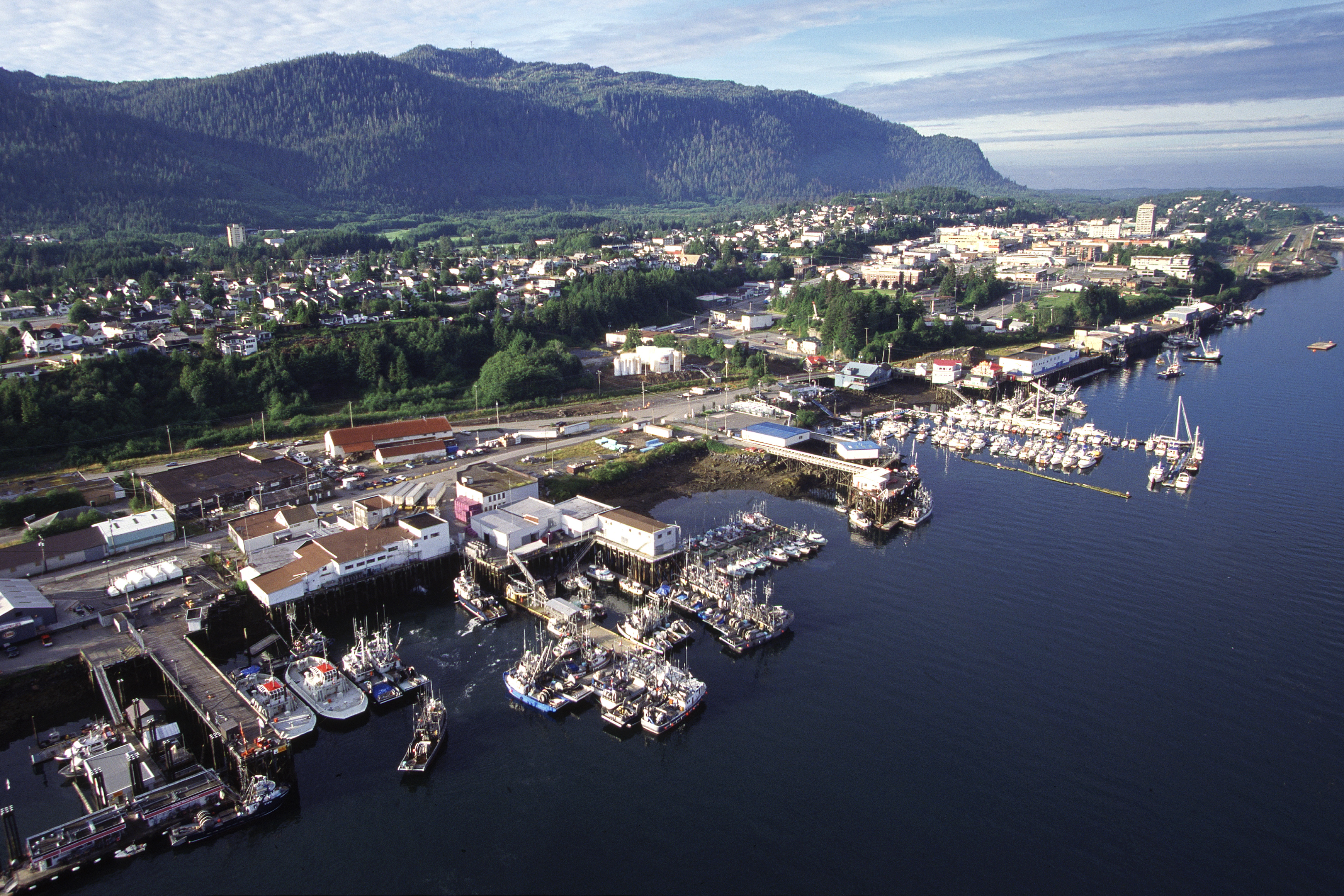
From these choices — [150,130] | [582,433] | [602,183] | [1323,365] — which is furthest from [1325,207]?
[150,130]

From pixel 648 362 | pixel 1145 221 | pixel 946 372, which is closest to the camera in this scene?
pixel 946 372

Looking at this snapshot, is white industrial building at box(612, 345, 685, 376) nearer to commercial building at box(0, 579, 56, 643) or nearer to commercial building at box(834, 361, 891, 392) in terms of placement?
commercial building at box(834, 361, 891, 392)

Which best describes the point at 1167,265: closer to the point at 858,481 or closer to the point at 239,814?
the point at 858,481

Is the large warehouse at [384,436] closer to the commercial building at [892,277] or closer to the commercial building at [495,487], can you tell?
the commercial building at [495,487]

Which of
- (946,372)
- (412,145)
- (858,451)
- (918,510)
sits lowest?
(918,510)

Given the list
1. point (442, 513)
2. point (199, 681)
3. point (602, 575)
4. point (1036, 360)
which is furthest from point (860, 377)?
point (199, 681)

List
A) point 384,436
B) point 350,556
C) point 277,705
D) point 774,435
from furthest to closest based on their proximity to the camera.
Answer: point 774,435 → point 384,436 → point 350,556 → point 277,705

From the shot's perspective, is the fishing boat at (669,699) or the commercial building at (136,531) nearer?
the fishing boat at (669,699)

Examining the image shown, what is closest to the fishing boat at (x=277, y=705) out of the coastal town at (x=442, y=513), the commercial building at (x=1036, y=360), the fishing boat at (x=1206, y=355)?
the coastal town at (x=442, y=513)
